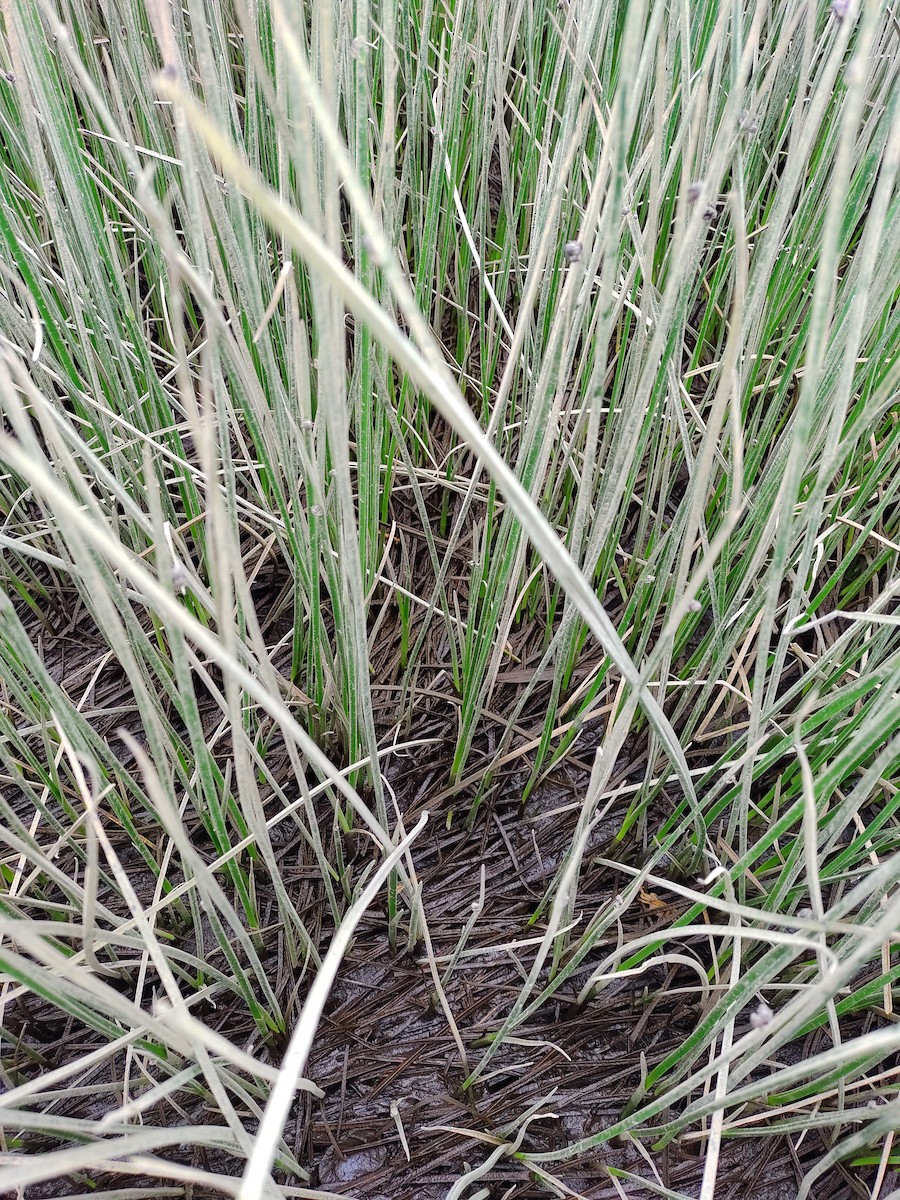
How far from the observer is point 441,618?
76cm

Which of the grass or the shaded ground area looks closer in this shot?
the grass

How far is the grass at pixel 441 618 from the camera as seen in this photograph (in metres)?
0.35

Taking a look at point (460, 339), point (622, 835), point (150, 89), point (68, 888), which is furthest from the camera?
point (460, 339)

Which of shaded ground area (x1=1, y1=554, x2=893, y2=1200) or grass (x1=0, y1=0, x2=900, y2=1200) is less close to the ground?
grass (x1=0, y1=0, x2=900, y2=1200)

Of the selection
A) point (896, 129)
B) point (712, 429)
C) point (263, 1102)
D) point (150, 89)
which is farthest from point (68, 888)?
point (150, 89)

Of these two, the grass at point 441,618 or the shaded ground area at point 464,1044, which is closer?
the grass at point 441,618

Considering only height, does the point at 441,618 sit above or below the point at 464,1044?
above

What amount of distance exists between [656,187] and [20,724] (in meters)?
0.67

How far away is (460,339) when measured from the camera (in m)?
0.82

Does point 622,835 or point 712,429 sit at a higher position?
point 712,429

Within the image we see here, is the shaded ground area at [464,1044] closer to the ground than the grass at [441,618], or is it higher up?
closer to the ground

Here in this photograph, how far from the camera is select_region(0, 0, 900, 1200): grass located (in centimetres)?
35

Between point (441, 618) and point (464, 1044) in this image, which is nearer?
point (464, 1044)

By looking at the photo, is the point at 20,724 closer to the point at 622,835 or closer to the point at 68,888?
the point at 68,888
